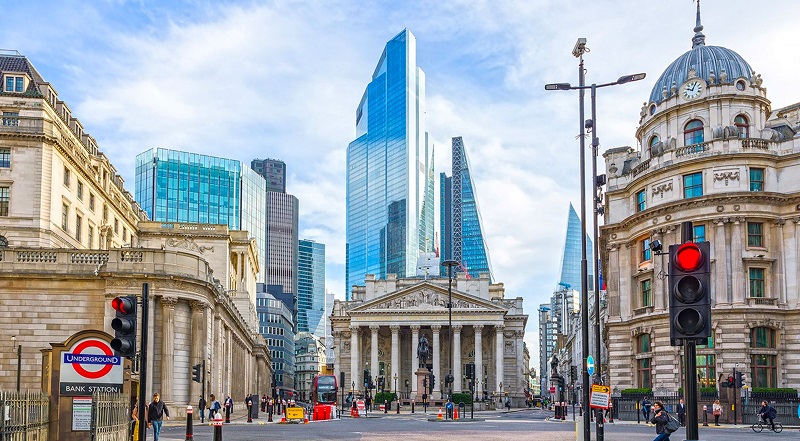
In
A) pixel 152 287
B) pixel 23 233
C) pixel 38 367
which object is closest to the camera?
pixel 38 367

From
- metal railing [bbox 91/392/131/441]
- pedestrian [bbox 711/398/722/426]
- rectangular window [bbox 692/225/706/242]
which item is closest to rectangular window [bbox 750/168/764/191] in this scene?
rectangular window [bbox 692/225/706/242]

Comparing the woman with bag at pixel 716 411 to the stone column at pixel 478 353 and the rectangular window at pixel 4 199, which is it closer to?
the rectangular window at pixel 4 199

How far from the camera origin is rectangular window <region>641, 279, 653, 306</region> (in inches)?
2479

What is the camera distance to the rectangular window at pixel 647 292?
6297cm

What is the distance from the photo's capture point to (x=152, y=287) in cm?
4594

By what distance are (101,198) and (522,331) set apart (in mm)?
78407

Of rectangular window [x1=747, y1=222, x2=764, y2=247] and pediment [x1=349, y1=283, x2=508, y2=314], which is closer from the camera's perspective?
rectangular window [x1=747, y1=222, x2=764, y2=247]

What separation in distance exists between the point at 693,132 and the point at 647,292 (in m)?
11.6

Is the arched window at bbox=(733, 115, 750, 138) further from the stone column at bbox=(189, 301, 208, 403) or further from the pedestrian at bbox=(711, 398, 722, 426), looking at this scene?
the stone column at bbox=(189, 301, 208, 403)

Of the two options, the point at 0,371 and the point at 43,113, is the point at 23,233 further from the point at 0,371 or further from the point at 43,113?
the point at 0,371

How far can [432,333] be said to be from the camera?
5123 inches

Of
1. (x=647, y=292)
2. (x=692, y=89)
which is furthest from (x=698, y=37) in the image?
(x=647, y=292)

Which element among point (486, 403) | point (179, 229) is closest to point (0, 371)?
point (179, 229)

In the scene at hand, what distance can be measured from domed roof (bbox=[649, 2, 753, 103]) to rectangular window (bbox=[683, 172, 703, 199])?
23.1ft
